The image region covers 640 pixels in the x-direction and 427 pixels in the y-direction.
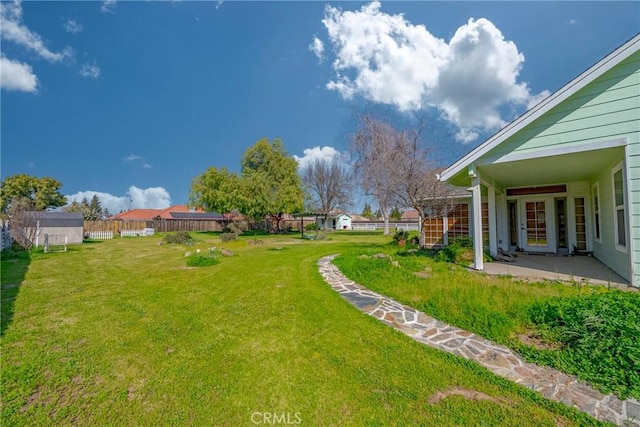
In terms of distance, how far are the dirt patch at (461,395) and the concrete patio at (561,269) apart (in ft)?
14.5

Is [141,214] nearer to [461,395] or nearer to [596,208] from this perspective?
[461,395]

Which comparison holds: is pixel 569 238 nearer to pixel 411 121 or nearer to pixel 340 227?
pixel 411 121

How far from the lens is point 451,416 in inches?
83.0

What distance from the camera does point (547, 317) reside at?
3607 mm

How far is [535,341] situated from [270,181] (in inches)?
948

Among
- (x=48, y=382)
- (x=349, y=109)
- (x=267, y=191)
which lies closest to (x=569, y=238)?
(x=349, y=109)

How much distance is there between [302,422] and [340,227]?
131 ft

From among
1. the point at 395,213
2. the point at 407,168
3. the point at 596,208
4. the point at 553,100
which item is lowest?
the point at 596,208

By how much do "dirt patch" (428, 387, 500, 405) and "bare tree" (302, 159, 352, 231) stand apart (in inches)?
1043

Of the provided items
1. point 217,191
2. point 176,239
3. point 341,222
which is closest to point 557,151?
point 176,239

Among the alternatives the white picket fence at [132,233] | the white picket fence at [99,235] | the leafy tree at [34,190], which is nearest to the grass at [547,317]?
the white picket fence at [99,235]

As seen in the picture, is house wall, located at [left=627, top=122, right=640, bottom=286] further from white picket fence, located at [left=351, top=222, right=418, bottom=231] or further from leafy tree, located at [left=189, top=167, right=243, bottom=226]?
white picket fence, located at [left=351, top=222, right=418, bottom=231]

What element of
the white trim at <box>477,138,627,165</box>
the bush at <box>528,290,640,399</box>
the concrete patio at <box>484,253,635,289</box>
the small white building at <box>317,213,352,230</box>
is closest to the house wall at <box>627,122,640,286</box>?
the white trim at <box>477,138,627,165</box>

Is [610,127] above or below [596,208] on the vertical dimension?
above
